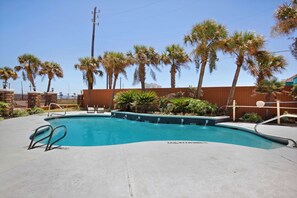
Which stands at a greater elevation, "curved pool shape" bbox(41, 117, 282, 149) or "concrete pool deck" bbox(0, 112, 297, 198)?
"concrete pool deck" bbox(0, 112, 297, 198)

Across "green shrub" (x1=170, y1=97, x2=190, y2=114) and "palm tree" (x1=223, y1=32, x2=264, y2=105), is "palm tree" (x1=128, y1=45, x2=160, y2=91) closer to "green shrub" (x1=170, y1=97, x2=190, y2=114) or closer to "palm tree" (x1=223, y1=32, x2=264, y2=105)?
"green shrub" (x1=170, y1=97, x2=190, y2=114)

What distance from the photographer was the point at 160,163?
3.63 m

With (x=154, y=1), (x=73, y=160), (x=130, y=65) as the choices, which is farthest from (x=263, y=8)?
(x=73, y=160)

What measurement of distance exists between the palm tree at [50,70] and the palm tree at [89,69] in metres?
4.30

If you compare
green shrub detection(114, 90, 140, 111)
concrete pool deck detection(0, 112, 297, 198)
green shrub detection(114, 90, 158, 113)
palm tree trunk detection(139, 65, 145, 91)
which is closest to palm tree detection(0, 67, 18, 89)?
green shrub detection(114, 90, 140, 111)

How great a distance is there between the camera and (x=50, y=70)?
22.4 m

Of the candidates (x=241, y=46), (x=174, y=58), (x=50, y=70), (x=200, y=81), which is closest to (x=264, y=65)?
(x=241, y=46)

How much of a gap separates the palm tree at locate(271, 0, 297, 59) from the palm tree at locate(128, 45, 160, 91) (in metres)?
9.11

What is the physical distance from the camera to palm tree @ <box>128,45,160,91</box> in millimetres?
16109

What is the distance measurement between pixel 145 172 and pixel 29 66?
76.7 ft

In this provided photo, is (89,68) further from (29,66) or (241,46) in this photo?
(241,46)

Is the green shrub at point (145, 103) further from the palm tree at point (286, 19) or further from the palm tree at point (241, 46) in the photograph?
the palm tree at point (286, 19)

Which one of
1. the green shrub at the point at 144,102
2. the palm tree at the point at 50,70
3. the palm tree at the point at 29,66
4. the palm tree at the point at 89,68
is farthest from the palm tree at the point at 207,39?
the palm tree at the point at 29,66

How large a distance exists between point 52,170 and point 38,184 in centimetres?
52
